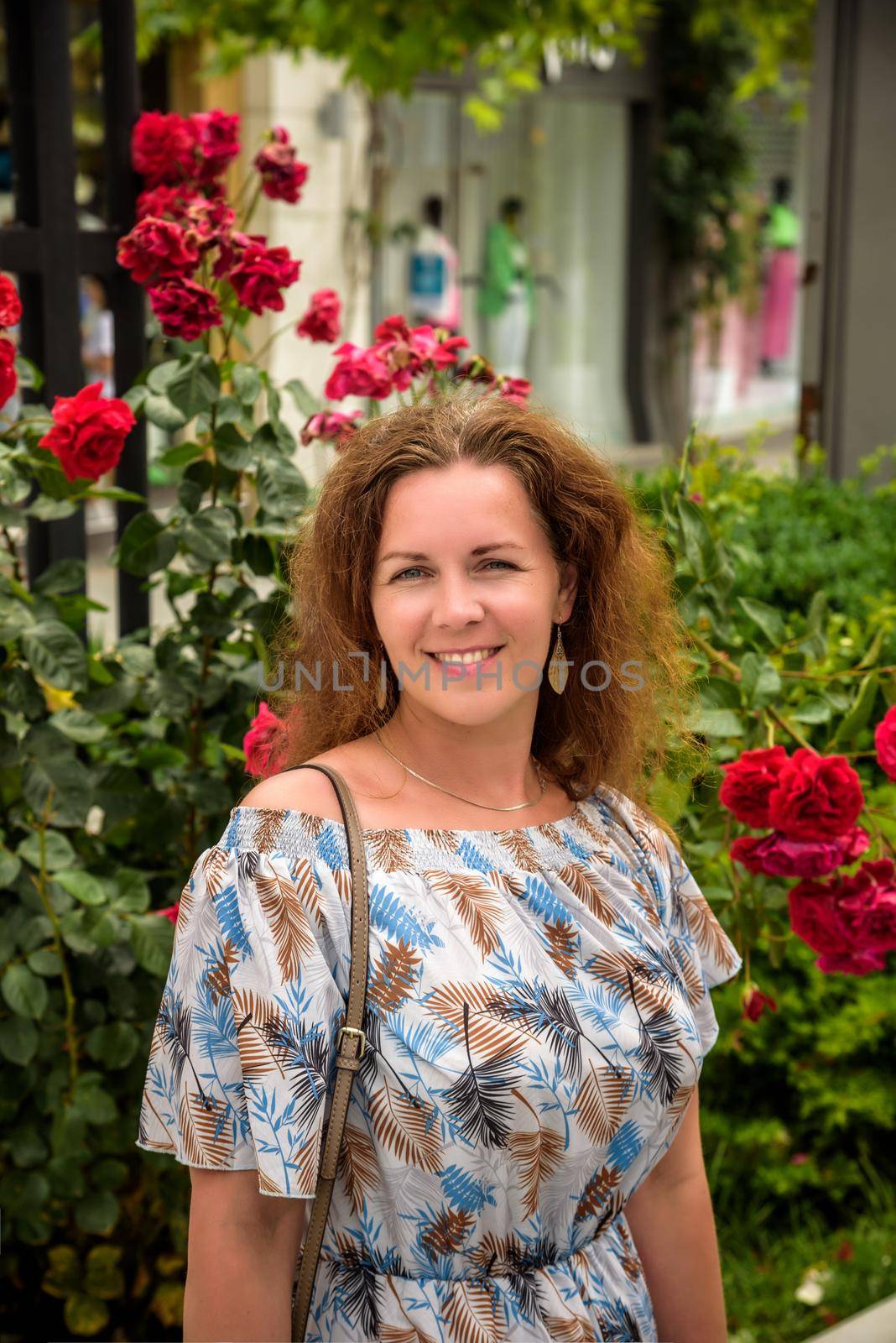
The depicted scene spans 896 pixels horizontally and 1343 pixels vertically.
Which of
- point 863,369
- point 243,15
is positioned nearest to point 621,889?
point 863,369

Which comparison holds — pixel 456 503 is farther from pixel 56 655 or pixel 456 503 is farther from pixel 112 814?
pixel 112 814

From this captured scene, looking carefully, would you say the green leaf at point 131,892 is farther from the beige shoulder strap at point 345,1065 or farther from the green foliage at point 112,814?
the beige shoulder strap at point 345,1065

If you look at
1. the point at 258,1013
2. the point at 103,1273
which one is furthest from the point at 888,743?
the point at 103,1273

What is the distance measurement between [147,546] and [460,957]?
3.64ft

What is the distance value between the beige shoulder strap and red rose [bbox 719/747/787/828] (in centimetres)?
64

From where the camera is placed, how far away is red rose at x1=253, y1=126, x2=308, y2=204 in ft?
8.49

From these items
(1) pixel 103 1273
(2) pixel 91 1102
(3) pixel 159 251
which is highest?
(3) pixel 159 251

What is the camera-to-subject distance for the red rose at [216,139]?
2480 mm

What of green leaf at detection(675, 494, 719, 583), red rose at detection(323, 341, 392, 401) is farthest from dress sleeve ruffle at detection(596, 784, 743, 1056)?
red rose at detection(323, 341, 392, 401)

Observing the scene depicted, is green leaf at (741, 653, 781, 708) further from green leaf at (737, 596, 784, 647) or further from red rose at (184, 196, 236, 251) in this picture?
red rose at (184, 196, 236, 251)

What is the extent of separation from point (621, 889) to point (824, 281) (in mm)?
3629

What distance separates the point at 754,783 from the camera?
6.16 feet

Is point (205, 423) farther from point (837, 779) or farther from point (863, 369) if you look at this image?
point (863, 369)

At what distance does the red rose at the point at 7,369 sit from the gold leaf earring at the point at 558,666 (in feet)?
2.72
